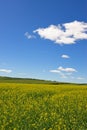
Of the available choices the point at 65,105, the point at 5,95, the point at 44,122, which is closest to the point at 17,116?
the point at 44,122

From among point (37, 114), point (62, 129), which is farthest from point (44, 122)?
point (37, 114)

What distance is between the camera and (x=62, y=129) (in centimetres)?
909

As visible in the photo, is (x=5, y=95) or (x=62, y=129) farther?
(x=5, y=95)

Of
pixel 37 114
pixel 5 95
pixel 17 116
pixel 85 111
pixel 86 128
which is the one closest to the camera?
pixel 86 128

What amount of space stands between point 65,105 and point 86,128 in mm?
4606

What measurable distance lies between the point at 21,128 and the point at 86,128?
80.6 inches

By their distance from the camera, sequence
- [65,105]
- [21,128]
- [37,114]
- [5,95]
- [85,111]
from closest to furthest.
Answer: [21,128] < [37,114] < [85,111] < [65,105] < [5,95]

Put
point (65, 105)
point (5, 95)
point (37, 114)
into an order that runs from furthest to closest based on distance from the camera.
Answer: point (5, 95)
point (65, 105)
point (37, 114)

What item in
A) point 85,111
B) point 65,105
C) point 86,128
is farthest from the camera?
point 65,105

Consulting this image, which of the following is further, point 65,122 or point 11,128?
point 65,122

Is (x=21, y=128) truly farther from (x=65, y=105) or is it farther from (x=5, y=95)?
(x=5, y=95)

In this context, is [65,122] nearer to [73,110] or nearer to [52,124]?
[52,124]

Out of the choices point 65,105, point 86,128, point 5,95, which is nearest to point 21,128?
point 86,128

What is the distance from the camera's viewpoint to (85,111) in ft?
40.9
